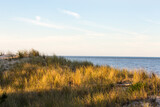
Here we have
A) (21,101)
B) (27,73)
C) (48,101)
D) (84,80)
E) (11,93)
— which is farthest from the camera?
(27,73)

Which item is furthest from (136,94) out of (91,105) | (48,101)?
(48,101)

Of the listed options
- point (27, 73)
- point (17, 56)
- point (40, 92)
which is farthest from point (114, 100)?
point (17, 56)

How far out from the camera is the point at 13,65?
12250 millimetres

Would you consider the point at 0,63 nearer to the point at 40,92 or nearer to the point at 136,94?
the point at 40,92

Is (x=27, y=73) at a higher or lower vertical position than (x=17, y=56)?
lower

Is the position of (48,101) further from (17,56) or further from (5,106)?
(17,56)

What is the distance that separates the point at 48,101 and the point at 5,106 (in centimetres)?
132

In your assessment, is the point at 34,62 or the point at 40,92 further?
the point at 34,62

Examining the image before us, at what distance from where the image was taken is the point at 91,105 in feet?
15.2

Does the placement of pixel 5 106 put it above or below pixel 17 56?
below

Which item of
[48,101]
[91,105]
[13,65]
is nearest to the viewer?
[91,105]

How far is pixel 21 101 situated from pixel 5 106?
1.85ft

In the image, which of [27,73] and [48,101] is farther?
[27,73]

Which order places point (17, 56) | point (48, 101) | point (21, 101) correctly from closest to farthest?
point (48, 101), point (21, 101), point (17, 56)
